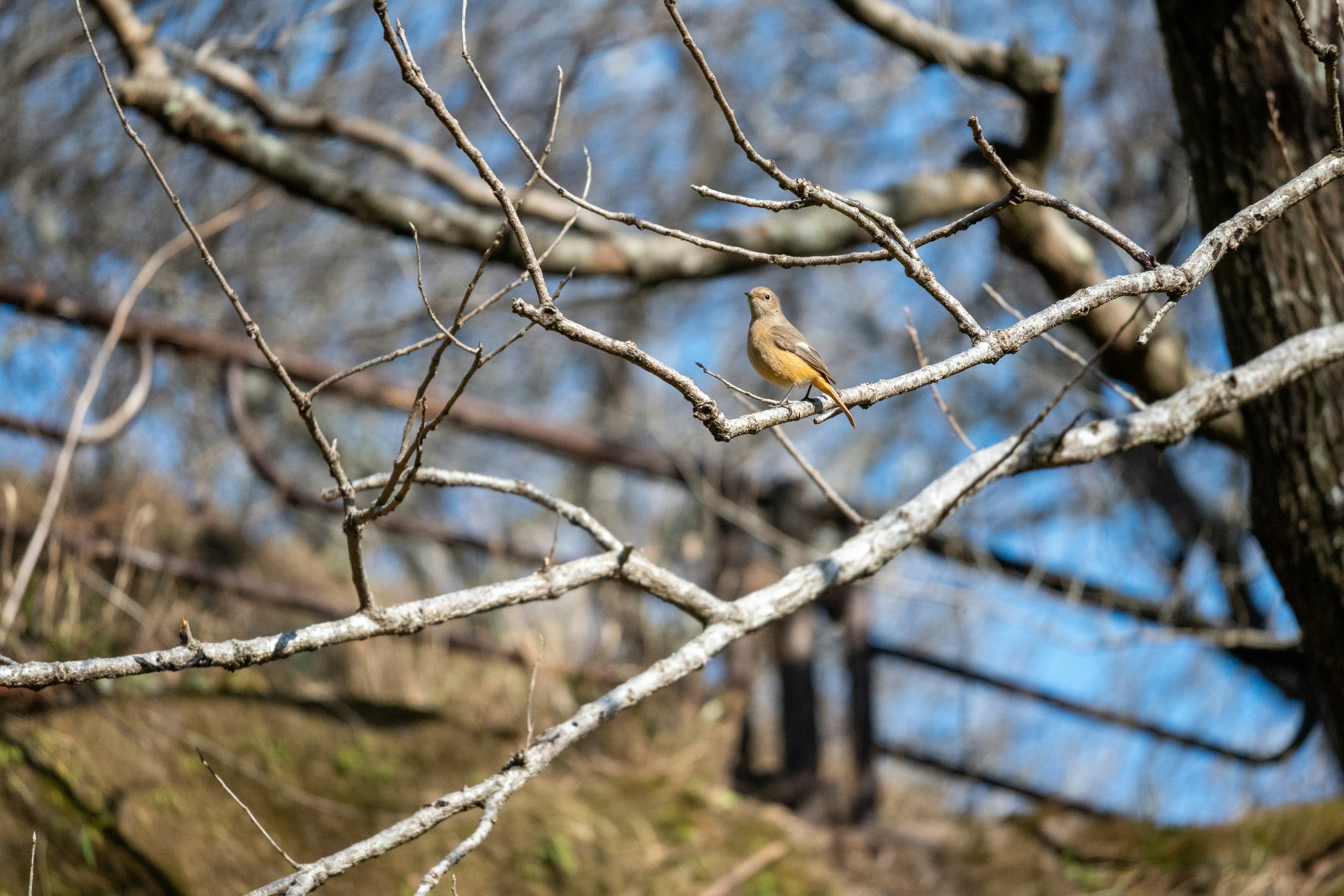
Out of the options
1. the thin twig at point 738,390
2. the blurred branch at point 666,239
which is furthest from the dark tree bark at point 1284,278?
the thin twig at point 738,390

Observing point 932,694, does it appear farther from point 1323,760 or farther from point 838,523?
point 838,523

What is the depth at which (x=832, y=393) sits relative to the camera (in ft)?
7.31

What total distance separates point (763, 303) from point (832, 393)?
58.2 inches

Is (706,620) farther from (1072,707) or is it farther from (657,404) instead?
(657,404)

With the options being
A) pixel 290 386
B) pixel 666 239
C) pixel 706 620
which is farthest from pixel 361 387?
pixel 290 386

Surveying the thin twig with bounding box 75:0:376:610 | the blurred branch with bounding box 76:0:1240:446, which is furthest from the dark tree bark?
the thin twig with bounding box 75:0:376:610

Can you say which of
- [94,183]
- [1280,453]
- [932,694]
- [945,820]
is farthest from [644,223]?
[932,694]

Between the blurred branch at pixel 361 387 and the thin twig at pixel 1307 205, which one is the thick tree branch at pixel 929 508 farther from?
the blurred branch at pixel 361 387

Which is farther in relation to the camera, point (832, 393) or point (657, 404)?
point (657, 404)

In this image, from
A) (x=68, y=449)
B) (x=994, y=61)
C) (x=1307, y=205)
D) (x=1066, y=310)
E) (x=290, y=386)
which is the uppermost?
(x=994, y=61)

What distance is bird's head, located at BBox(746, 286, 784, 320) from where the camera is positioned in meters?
3.58

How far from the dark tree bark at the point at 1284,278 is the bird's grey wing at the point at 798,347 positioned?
1695 millimetres

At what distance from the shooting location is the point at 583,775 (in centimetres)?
506

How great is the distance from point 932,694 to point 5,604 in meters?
7.31
